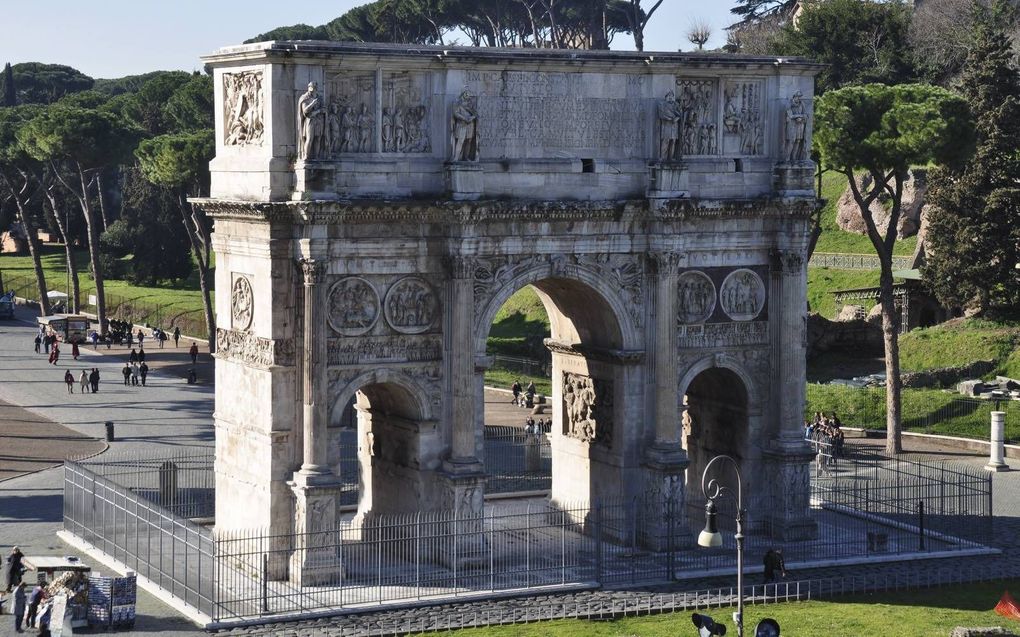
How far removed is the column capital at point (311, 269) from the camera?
3881 centimetres

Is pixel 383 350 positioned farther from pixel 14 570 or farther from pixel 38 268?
pixel 38 268

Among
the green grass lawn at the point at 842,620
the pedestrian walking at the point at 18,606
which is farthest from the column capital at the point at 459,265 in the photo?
the pedestrian walking at the point at 18,606

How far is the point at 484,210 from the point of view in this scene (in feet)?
132

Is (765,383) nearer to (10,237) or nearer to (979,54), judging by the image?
(979,54)

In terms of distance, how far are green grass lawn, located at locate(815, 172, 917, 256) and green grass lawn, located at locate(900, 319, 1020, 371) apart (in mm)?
12612

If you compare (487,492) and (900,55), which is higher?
(900,55)

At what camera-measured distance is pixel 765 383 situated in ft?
146

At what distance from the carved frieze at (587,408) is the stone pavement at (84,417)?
11476 millimetres

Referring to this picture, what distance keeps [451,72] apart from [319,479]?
925cm

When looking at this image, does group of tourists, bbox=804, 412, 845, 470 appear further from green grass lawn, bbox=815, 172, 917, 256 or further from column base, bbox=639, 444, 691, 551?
green grass lawn, bbox=815, 172, 917, 256

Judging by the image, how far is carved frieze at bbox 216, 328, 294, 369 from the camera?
39.2 meters

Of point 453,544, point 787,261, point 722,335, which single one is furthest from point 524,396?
point 453,544

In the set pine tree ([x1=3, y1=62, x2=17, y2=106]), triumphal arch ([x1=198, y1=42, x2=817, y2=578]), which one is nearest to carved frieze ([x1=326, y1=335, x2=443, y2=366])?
triumphal arch ([x1=198, y1=42, x2=817, y2=578])

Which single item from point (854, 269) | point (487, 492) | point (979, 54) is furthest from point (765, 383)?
point (854, 269)
